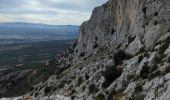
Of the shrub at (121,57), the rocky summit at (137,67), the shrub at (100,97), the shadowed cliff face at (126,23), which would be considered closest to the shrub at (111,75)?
the rocky summit at (137,67)

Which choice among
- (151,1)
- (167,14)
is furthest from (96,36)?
(167,14)

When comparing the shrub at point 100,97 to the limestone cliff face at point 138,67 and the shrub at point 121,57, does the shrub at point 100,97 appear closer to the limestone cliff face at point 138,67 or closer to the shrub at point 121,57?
the limestone cliff face at point 138,67

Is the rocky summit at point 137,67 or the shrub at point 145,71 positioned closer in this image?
the rocky summit at point 137,67

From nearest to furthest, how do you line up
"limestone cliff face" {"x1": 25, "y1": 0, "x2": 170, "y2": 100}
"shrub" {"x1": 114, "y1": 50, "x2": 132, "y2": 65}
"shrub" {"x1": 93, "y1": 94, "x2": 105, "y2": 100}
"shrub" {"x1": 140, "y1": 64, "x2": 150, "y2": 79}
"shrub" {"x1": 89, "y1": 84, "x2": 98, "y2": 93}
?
"limestone cliff face" {"x1": 25, "y1": 0, "x2": 170, "y2": 100} → "shrub" {"x1": 140, "y1": 64, "x2": 150, "y2": 79} → "shrub" {"x1": 93, "y1": 94, "x2": 105, "y2": 100} → "shrub" {"x1": 89, "y1": 84, "x2": 98, "y2": 93} → "shrub" {"x1": 114, "y1": 50, "x2": 132, "y2": 65}

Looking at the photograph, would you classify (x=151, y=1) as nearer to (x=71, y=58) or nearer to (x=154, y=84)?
(x=154, y=84)

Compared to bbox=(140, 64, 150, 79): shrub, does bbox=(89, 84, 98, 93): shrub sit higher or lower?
lower

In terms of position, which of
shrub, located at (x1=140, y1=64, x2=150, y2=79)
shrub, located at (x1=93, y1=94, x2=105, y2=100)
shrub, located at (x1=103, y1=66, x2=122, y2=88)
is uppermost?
shrub, located at (x1=140, y1=64, x2=150, y2=79)

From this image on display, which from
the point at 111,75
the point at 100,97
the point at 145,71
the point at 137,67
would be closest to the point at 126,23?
the point at 111,75

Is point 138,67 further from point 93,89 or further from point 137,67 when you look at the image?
point 93,89

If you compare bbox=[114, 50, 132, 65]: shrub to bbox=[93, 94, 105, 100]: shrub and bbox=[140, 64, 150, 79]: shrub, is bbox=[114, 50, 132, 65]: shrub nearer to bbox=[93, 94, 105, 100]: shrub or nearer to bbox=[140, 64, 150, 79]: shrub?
bbox=[93, 94, 105, 100]: shrub

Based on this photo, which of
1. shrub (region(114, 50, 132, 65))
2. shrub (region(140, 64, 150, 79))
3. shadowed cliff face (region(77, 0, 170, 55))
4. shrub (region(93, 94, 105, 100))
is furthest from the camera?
shadowed cliff face (region(77, 0, 170, 55))

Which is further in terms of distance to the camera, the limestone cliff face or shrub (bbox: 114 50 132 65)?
shrub (bbox: 114 50 132 65)

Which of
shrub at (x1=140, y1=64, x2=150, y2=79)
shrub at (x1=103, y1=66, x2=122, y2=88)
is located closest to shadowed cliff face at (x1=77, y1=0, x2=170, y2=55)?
shrub at (x1=103, y1=66, x2=122, y2=88)

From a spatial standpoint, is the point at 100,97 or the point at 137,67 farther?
Answer: the point at 137,67
